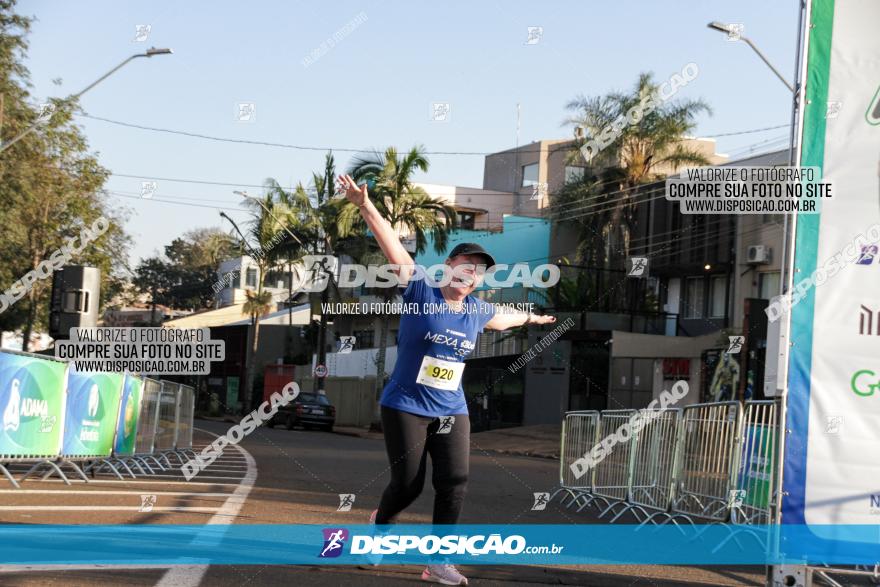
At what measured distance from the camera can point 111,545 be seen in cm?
677

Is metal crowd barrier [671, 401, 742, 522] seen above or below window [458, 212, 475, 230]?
below

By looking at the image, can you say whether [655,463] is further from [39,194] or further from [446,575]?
[39,194]

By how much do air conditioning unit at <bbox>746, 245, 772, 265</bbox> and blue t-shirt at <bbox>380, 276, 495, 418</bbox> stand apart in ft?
100

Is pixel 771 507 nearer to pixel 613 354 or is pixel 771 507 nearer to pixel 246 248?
pixel 613 354

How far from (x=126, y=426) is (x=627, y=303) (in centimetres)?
2876

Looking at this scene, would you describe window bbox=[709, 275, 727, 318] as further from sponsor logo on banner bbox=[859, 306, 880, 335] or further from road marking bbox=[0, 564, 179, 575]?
road marking bbox=[0, 564, 179, 575]

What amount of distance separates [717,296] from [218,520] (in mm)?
32351

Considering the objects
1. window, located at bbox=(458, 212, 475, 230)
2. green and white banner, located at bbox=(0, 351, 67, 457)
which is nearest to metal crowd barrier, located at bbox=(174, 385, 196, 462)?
green and white banner, located at bbox=(0, 351, 67, 457)

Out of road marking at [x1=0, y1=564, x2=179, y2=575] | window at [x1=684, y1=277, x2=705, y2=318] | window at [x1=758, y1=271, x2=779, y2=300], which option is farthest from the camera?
window at [x1=684, y1=277, x2=705, y2=318]

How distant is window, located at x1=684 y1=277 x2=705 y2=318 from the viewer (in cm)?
3931

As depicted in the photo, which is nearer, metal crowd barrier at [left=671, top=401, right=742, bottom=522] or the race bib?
the race bib

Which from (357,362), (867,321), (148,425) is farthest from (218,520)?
(357,362)

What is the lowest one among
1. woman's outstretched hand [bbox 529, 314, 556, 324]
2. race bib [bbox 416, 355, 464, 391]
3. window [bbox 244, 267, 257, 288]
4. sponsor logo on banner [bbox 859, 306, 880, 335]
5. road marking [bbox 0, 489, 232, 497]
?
road marking [bbox 0, 489, 232, 497]

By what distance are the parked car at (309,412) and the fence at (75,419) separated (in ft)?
71.7
